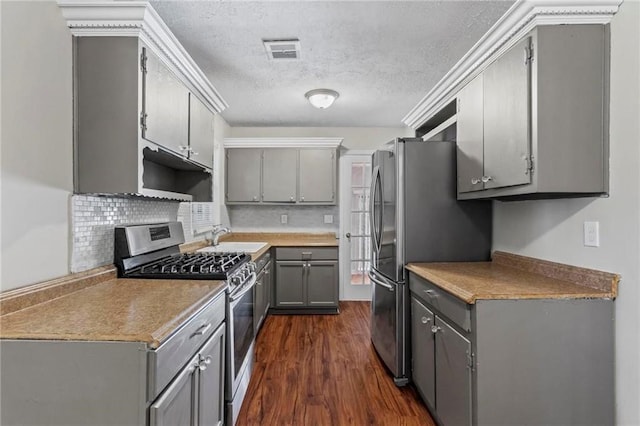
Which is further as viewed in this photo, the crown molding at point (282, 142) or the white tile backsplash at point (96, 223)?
the crown molding at point (282, 142)

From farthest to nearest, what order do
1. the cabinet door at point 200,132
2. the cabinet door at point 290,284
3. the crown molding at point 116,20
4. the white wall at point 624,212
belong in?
the cabinet door at point 290,284, the cabinet door at point 200,132, the crown molding at point 116,20, the white wall at point 624,212

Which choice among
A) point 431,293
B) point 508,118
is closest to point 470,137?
point 508,118

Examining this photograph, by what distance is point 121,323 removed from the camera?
1068 mm

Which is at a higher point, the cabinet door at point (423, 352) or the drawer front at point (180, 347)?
the drawer front at point (180, 347)

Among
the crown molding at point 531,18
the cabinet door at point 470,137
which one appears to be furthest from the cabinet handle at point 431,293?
the crown molding at point 531,18

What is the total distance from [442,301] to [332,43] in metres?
1.85

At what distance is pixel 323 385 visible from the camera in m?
2.34

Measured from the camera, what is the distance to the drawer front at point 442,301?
4.97 feet

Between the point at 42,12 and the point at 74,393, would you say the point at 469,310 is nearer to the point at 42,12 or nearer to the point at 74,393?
the point at 74,393

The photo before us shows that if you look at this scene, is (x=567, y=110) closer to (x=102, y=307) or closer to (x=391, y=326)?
(x=391, y=326)

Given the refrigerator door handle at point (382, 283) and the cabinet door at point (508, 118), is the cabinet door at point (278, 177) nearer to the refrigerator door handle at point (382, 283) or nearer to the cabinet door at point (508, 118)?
the refrigerator door handle at point (382, 283)

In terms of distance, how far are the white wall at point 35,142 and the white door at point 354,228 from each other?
332cm

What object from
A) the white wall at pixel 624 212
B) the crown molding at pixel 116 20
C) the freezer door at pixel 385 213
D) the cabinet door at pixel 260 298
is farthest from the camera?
the cabinet door at pixel 260 298

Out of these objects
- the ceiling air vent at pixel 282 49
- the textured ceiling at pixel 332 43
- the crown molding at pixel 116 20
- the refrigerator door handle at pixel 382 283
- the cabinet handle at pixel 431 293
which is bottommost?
the refrigerator door handle at pixel 382 283
